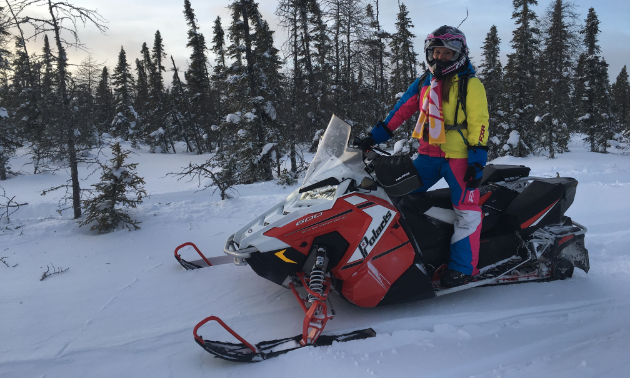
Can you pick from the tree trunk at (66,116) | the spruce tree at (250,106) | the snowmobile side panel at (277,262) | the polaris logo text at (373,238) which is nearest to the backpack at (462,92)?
the polaris logo text at (373,238)

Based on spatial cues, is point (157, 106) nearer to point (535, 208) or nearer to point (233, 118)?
point (233, 118)

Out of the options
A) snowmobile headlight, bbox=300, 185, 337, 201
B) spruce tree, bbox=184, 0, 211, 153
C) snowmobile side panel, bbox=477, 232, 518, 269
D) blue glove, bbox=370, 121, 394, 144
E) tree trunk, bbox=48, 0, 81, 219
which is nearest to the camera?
snowmobile headlight, bbox=300, 185, 337, 201

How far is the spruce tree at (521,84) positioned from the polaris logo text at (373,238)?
20.3 m

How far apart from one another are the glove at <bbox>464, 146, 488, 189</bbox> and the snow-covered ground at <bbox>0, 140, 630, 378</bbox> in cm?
115

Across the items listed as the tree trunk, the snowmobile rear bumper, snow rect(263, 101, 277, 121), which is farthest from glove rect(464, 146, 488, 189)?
snow rect(263, 101, 277, 121)

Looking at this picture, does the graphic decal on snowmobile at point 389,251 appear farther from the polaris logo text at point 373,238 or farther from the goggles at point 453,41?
the goggles at point 453,41

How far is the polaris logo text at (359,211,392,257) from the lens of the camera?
2773 millimetres

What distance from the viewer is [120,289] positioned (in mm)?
3326

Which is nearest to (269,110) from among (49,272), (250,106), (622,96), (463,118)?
(250,106)

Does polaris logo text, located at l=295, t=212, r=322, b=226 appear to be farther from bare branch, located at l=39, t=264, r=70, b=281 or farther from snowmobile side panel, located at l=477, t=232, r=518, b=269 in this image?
bare branch, located at l=39, t=264, r=70, b=281

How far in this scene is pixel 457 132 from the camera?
2.94 metres

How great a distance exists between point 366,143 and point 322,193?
739 millimetres

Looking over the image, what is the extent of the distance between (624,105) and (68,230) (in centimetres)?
4981

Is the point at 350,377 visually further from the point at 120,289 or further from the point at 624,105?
the point at 624,105
